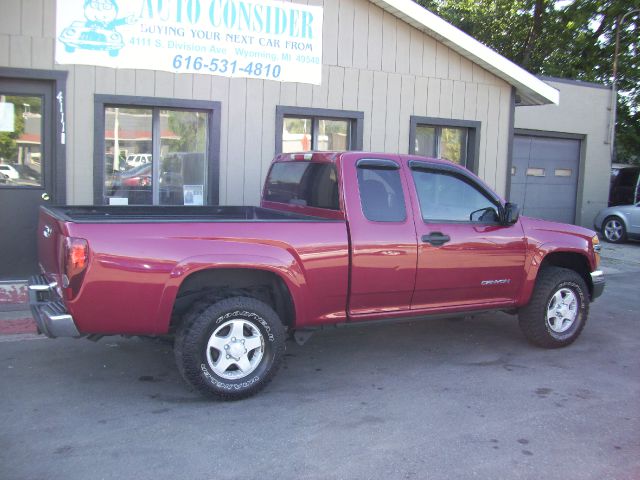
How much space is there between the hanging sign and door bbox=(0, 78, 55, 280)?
0.67 meters

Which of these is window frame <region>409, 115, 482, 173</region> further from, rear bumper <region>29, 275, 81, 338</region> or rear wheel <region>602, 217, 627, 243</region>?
rear wheel <region>602, 217, 627, 243</region>

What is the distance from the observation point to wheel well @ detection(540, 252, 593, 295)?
6156 mm

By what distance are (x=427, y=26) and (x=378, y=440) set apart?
6.83 m

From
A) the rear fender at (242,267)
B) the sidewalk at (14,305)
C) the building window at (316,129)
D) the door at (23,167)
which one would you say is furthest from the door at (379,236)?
the door at (23,167)

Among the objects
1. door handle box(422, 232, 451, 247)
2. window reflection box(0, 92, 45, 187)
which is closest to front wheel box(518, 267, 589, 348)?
door handle box(422, 232, 451, 247)

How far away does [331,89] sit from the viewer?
353 inches

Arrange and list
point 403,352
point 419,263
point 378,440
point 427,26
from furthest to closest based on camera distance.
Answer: point 427,26 → point 403,352 → point 419,263 → point 378,440

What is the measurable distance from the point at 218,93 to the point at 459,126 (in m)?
4.04

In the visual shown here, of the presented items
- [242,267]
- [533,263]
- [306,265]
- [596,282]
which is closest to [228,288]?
[242,267]

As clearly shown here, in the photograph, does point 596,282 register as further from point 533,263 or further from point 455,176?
point 455,176

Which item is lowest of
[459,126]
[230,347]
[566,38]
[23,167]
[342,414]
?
[342,414]

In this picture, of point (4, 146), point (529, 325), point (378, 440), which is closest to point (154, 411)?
point (378, 440)

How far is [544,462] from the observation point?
147 inches

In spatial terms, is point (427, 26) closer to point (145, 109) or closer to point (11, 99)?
point (145, 109)
